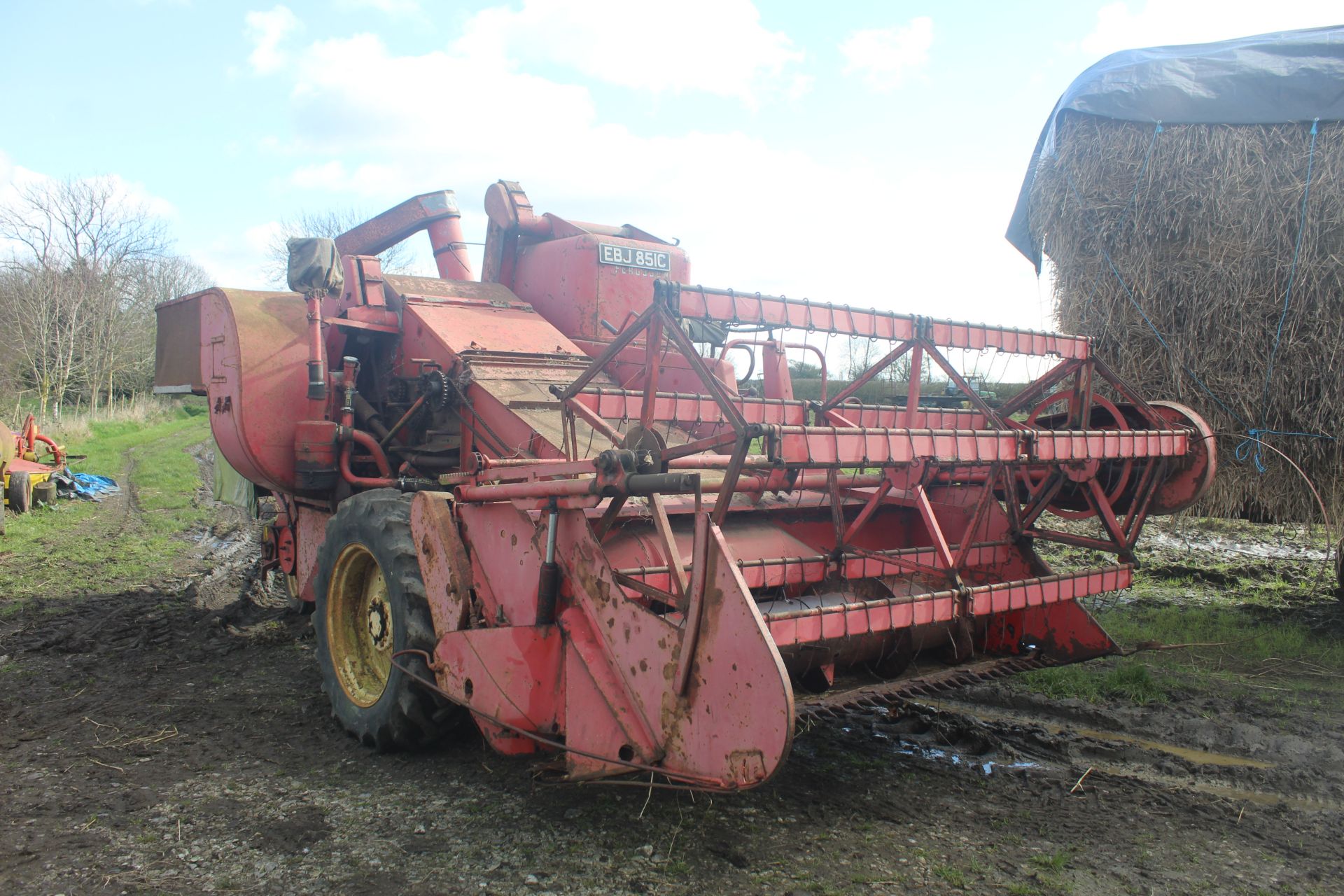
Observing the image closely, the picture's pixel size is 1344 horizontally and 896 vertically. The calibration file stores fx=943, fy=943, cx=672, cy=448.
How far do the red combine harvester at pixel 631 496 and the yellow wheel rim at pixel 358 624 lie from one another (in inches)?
0.5

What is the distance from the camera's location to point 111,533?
1066 centimetres

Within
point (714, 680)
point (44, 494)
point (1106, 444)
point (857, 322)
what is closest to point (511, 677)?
point (714, 680)

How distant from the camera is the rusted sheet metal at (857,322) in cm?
347

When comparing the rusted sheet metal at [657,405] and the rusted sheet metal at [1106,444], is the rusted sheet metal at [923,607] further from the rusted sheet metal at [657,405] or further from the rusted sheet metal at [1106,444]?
the rusted sheet metal at [657,405]

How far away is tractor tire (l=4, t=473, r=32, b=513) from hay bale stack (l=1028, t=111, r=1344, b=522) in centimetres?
1218

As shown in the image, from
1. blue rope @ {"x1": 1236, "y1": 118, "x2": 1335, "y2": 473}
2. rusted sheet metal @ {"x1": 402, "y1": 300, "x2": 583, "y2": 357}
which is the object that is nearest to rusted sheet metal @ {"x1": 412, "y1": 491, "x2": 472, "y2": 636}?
rusted sheet metal @ {"x1": 402, "y1": 300, "x2": 583, "y2": 357}

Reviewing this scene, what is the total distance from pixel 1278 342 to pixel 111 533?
11.2m

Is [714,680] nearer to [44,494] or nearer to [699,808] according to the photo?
[699,808]

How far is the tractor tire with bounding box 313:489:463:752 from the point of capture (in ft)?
13.0

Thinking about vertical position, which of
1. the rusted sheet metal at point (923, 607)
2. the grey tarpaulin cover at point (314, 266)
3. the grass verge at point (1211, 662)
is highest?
the grey tarpaulin cover at point (314, 266)

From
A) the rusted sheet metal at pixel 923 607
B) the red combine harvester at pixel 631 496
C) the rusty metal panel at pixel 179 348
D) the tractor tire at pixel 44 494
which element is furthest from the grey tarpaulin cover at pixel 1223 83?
the tractor tire at pixel 44 494

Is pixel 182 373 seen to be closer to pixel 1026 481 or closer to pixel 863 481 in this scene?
pixel 863 481

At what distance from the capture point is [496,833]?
10.8 ft

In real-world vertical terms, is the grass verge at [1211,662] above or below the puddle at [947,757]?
above
